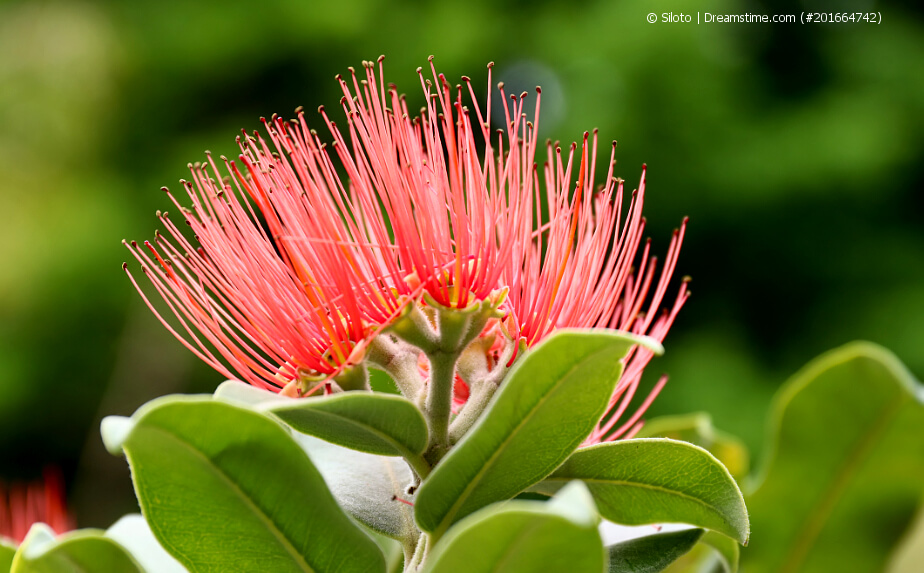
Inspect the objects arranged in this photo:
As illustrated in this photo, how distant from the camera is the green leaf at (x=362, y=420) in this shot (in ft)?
1.52

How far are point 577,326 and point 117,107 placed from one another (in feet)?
10.3

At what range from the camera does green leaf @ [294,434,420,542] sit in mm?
586

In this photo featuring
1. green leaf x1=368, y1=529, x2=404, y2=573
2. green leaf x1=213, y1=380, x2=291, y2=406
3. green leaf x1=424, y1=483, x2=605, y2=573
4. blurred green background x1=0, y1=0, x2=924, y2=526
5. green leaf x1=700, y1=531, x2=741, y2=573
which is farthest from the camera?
blurred green background x1=0, y1=0, x2=924, y2=526

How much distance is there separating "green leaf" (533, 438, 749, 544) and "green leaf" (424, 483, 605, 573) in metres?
0.12

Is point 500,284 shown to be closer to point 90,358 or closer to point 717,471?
point 717,471

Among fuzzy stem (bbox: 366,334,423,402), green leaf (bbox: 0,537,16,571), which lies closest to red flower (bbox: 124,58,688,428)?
fuzzy stem (bbox: 366,334,423,402)

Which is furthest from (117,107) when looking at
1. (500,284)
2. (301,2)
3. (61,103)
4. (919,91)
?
(500,284)

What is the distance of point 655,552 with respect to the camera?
58cm

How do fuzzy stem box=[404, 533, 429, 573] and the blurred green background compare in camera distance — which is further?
the blurred green background

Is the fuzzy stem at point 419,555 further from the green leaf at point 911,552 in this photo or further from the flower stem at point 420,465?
the green leaf at point 911,552

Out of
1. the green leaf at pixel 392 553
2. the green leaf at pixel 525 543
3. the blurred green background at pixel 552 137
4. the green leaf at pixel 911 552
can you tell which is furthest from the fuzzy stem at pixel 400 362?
the blurred green background at pixel 552 137

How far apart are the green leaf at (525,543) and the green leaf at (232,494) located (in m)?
0.09

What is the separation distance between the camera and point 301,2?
118 inches

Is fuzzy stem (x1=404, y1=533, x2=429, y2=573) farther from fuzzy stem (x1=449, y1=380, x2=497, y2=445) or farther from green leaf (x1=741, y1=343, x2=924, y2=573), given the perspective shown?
green leaf (x1=741, y1=343, x2=924, y2=573)
